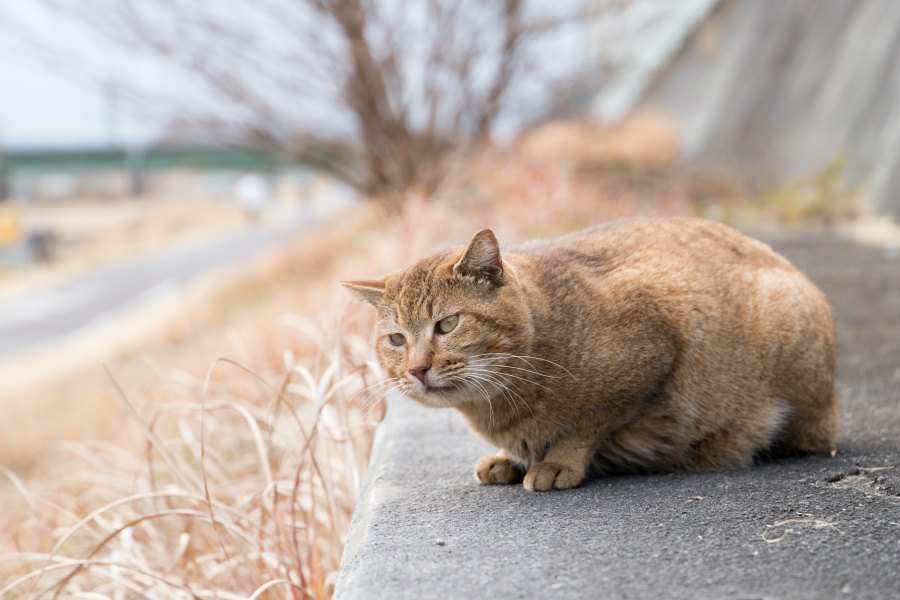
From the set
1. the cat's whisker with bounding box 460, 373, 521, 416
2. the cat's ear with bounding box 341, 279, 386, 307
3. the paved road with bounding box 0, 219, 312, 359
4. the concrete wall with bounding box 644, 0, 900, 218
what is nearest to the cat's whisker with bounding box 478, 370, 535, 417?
the cat's whisker with bounding box 460, 373, 521, 416

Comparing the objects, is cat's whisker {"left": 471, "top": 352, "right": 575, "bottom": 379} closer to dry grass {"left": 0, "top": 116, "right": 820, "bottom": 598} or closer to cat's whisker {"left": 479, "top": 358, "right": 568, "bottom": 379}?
cat's whisker {"left": 479, "top": 358, "right": 568, "bottom": 379}

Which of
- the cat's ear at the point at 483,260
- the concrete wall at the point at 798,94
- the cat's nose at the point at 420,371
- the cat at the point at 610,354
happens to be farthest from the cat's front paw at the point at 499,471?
the concrete wall at the point at 798,94

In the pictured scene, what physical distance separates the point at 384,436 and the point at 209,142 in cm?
637

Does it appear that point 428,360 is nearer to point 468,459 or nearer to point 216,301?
point 468,459

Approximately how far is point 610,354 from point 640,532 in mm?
488

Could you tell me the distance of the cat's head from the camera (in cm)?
204

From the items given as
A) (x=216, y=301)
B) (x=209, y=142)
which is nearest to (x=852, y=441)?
(x=209, y=142)

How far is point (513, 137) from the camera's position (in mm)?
9648

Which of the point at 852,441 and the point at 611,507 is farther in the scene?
the point at 852,441

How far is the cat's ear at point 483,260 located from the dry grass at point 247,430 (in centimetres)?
50

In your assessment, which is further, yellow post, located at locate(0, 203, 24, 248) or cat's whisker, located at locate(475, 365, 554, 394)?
yellow post, located at locate(0, 203, 24, 248)

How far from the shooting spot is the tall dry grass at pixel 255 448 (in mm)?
2391

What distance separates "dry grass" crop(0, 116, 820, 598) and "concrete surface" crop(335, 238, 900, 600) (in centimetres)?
33

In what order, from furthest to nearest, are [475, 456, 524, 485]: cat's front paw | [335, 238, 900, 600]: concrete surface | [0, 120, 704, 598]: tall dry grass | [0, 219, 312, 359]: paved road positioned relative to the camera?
1. [0, 219, 312, 359]: paved road
2. [0, 120, 704, 598]: tall dry grass
3. [475, 456, 524, 485]: cat's front paw
4. [335, 238, 900, 600]: concrete surface
